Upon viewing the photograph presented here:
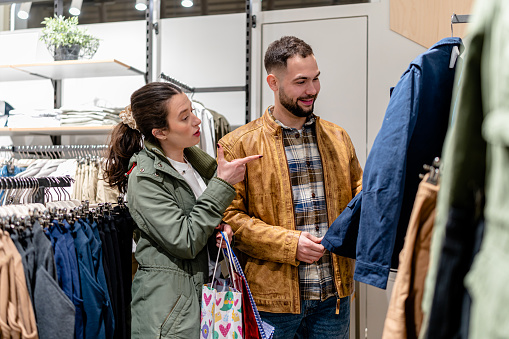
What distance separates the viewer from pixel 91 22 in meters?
4.07

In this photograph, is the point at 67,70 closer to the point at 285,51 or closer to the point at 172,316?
the point at 285,51

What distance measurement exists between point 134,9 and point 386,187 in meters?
3.43

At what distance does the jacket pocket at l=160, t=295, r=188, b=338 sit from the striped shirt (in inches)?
21.6

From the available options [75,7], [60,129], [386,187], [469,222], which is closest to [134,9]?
[75,7]

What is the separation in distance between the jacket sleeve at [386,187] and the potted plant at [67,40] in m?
2.96

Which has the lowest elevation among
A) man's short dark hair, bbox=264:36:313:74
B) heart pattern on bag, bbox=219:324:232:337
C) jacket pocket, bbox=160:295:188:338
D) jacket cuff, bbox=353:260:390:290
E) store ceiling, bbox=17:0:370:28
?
heart pattern on bag, bbox=219:324:232:337

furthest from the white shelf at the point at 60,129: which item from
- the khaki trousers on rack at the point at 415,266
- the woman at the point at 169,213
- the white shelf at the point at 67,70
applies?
the khaki trousers on rack at the point at 415,266

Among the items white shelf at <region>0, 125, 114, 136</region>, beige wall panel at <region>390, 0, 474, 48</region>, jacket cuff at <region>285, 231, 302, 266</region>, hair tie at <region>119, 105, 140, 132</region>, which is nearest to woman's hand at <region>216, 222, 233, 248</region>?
jacket cuff at <region>285, 231, 302, 266</region>

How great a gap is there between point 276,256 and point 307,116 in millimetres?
661

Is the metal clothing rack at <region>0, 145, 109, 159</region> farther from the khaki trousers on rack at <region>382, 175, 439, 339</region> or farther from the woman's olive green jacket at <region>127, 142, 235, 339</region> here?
the khaki trousers on rack at <region>382, 175, 439, 339</region>

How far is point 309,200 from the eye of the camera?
6.77 feet

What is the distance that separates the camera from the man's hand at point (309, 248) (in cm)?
188

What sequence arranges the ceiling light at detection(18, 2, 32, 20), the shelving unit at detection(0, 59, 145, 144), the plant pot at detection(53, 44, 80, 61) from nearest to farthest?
the shelving unit at detection(0, 59, 145, 144) < the plant pot at detection(53, 44, 80, 61) < the ceiling light at detection(18, 2, 32, 20)

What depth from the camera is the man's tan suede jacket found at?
1.96 m
